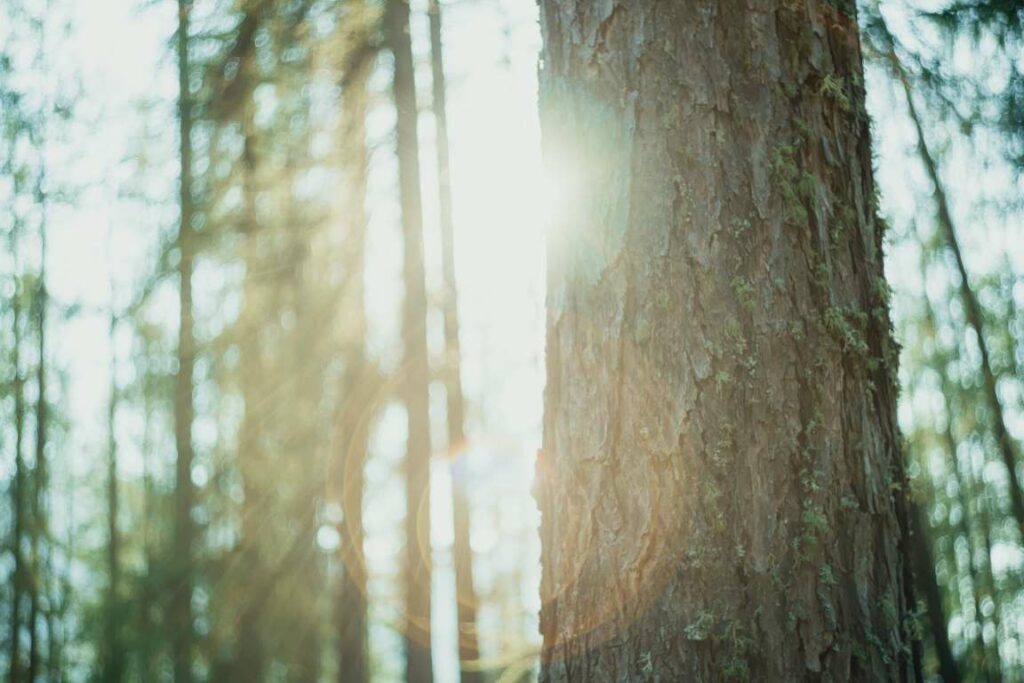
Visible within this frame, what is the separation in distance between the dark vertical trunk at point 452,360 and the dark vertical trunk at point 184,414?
85.6 inches

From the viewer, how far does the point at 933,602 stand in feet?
23.0

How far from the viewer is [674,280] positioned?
172 cm

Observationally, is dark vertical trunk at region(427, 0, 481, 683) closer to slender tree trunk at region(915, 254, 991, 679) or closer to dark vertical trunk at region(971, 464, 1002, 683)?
slender tree trunk at region(915, 254, 991, 679)

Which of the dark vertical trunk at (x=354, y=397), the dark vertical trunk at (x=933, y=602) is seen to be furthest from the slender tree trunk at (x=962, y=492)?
the dark vertical trunk at (x=354, y=397)

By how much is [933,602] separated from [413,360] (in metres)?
4.74

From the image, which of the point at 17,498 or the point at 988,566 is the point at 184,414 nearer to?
the point at 17,498

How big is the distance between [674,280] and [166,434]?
1317 centimetres

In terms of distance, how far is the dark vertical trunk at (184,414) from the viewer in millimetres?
6531

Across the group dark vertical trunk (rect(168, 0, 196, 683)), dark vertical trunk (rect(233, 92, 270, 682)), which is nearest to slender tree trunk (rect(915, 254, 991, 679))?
dark vertical trunk (rect(233, 92, 270, 682))

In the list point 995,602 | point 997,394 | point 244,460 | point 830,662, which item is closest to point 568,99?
point 830,662

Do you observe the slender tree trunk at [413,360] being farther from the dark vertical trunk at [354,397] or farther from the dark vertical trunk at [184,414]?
the dark vertical trunk at [184,414]

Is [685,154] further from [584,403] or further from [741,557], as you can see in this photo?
[741,557]

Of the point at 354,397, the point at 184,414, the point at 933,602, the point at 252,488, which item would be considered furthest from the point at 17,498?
the point at 933,602

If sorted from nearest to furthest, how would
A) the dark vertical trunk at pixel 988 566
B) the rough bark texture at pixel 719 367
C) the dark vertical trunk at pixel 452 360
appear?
1. the rough bark texture at pixel 719 367
2. the dark vertical trunk at pixel 452 360
3. the dark vertical trunk at pixel 988 566
